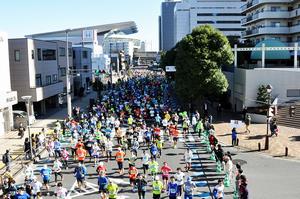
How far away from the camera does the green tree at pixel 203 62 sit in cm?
4119

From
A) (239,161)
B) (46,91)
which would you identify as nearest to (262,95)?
(239,161)

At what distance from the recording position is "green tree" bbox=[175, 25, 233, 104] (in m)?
41.2

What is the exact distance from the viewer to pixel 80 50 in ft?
242

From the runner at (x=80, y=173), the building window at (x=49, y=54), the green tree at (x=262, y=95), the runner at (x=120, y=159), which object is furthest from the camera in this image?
the building window at (x=49, y=54)

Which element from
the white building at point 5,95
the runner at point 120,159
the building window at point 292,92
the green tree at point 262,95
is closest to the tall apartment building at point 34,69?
the white building at point 5,95

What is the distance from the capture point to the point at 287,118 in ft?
122

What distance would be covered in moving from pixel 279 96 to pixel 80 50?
43.3 m

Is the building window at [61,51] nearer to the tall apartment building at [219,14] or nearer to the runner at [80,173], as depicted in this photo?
the runner at [80,173]

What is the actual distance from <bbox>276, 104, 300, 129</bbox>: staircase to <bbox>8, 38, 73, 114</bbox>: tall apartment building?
2607 centimetres

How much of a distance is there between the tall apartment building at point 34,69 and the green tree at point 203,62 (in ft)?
55.3

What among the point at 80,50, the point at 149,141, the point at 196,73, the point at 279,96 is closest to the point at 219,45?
the point at 196,73

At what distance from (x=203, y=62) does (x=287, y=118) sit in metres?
10.3

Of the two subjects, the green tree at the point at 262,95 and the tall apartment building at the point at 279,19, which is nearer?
the green tree at the point at 262,95

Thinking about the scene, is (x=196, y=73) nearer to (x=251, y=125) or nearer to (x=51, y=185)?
(x=251, y=125)
